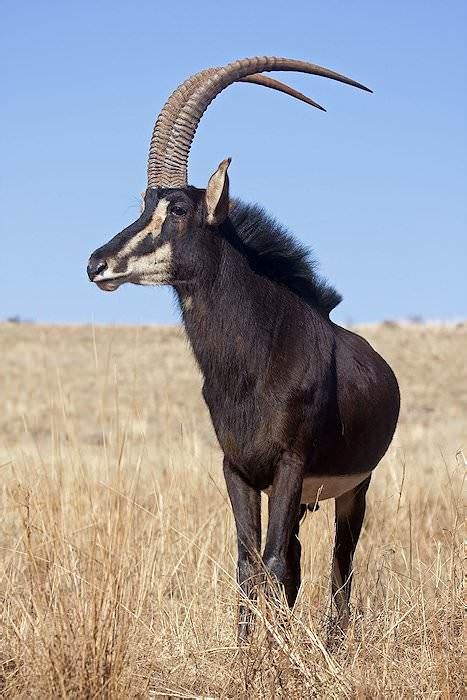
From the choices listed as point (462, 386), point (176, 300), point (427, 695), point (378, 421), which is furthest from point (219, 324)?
point (462, 386)

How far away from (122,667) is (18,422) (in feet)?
88.7

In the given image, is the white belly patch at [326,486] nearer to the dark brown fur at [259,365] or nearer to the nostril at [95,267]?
the dark brown fur at [259,365]

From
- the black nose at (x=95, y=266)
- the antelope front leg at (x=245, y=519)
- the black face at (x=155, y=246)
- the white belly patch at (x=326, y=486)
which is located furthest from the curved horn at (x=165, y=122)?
the white belly patch at (x=326, y=486)

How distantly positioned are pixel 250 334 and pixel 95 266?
0.94 m

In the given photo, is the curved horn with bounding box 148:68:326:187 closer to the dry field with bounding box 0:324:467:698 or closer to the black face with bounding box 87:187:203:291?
the black face with bounding box 87:187:203:291

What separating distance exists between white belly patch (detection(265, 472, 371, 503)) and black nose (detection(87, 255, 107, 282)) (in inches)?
59.3

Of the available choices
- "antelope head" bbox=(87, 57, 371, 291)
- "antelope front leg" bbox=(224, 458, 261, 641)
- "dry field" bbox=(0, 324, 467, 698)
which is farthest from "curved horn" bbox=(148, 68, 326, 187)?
"antelope front leg" bbox=(224, 458, 261, 641)

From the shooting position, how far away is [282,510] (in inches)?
222

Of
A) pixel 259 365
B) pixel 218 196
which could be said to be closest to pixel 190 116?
pixel 218 196

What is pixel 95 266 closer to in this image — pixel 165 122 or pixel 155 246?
pixel 155 246

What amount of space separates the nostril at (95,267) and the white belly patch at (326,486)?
1505 millimetres

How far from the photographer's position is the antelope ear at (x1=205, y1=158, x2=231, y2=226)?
573 cm

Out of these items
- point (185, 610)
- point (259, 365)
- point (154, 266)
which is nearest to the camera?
point (154, 266)

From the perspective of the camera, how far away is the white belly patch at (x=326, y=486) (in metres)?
6.09
